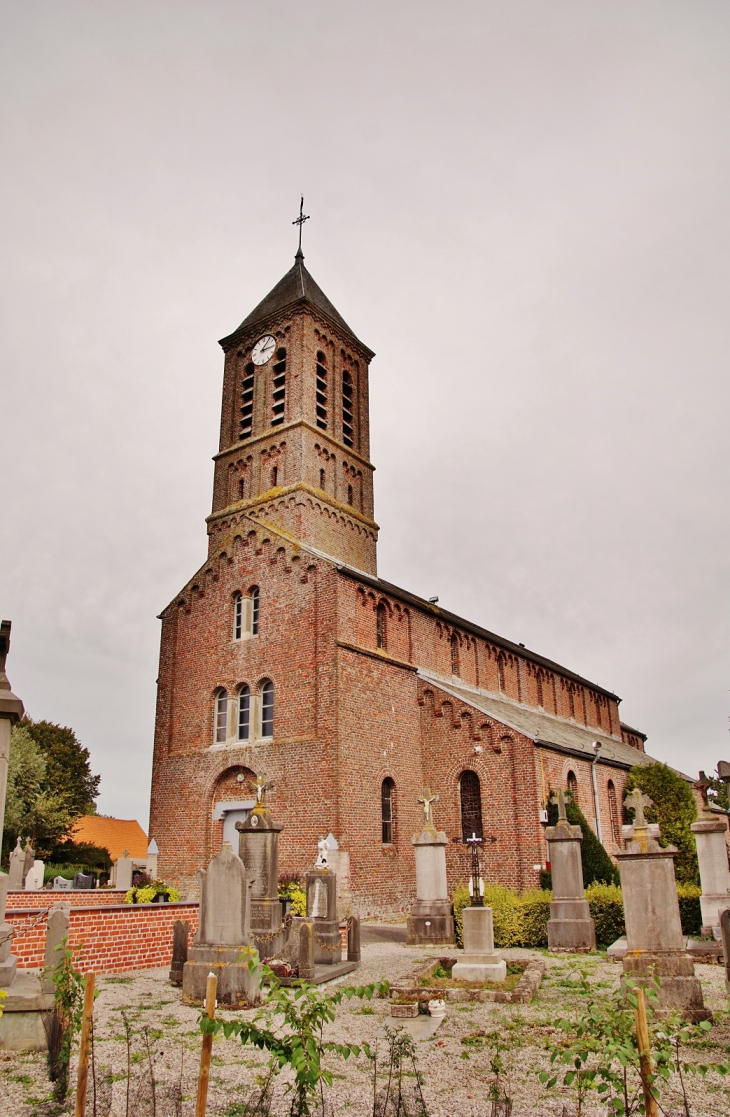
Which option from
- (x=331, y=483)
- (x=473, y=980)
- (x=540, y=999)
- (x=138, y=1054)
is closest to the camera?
(x=138, y=1054)

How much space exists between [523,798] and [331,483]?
12.2m

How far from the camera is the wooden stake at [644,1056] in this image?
176 inches

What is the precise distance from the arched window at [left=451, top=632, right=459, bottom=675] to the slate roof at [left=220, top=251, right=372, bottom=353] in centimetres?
1213

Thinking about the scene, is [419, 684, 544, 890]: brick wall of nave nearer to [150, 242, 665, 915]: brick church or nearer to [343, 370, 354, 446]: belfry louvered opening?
[150, 242, 665, 915]: brick church

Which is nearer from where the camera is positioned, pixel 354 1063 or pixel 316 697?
pixel 354 1063

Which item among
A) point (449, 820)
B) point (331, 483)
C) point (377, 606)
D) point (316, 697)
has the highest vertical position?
point (331, 483)

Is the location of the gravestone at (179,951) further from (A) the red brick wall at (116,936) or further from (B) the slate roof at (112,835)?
(B) the slate roof at (112,835)

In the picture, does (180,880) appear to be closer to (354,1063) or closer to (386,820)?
(386,820)

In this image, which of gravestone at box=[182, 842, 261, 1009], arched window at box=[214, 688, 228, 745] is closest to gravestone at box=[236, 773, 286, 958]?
gravestone at box=[182, 842, 261, 1009]

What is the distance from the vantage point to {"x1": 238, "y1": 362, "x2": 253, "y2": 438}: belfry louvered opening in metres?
28.8

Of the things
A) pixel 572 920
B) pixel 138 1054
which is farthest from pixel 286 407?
pixel 138 1054

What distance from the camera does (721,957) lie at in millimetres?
13312

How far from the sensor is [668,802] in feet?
91.3

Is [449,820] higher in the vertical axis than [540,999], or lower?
higher
